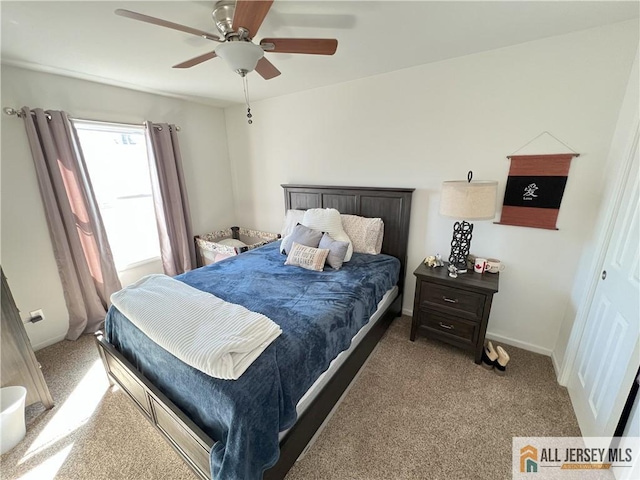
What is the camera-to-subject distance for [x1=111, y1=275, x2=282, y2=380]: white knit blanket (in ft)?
3.74

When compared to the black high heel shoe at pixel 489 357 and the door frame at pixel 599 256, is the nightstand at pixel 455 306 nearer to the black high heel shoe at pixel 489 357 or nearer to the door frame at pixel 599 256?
the black high heel shoe at pixel 489 357

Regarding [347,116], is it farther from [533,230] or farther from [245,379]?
[245,379]

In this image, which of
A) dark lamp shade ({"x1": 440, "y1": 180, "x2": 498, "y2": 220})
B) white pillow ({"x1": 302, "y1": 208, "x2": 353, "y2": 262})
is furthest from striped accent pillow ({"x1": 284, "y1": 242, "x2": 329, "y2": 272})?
dark lamp shade ({"x1": 440, "y1": 180, "x2": 498, "y2": 220})

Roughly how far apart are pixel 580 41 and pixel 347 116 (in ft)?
5.76

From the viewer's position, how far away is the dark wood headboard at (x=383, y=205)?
2.56 metres

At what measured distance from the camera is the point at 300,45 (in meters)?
1.43

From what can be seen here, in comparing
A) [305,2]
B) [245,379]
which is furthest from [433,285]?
Result: [305,2]

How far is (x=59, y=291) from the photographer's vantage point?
249 centimetres

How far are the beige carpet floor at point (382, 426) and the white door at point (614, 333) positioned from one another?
25 cm

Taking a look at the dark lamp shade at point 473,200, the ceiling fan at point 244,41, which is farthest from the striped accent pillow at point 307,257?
the ceiling fan at point 244,41

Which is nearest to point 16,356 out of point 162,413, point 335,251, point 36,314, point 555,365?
point 36,314

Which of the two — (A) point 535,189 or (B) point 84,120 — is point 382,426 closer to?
(A) point 535,189

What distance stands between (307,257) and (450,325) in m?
1.34

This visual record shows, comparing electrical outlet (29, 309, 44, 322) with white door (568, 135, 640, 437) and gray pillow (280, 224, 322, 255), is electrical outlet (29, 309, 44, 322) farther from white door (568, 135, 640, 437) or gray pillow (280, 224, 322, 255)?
white door (568, 135, 640, 437)
